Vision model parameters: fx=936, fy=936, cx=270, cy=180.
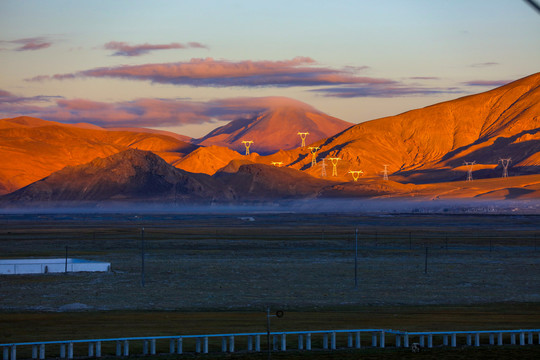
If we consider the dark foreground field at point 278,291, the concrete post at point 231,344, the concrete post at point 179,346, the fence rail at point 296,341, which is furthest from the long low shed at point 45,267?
the concrete post at point 231,344

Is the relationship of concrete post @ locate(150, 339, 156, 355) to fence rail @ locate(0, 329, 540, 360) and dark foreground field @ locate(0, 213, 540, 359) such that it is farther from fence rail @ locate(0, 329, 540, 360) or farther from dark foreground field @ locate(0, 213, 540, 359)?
dark foreground field @ locate(0, 213, 540, 359)

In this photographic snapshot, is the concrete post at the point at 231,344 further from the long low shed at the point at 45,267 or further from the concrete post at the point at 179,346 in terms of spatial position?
the long low shed at the point at 45,267

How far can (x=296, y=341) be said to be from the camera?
102ft

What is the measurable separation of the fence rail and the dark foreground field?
1200mm

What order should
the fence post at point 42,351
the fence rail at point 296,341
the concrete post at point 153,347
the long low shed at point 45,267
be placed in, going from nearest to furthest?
the fence post at point 42,351
the fence rail at point 296,341
the concrete post at point 153,347
the long low shed at point 45,267

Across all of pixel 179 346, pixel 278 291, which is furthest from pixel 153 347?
pixel 278 291

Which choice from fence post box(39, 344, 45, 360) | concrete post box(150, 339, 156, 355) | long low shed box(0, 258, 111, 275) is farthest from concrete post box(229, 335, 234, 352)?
long low shed box(0, 258, 111, 275)

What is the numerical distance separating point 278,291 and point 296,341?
18262mm

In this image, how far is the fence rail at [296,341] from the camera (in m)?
28.2

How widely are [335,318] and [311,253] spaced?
43613 mm

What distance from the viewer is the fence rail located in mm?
28172

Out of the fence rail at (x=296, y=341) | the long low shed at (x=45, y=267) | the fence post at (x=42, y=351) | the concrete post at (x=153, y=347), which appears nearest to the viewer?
the fence post at (x=42, y=351)

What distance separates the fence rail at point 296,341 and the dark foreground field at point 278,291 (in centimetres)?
120

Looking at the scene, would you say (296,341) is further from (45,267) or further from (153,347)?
(45,267)
